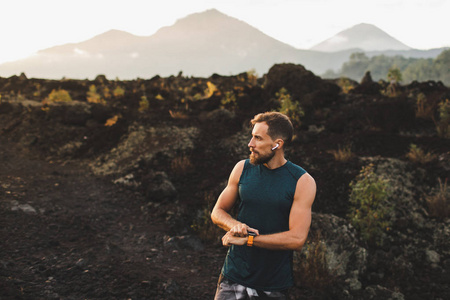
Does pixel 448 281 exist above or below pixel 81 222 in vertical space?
below

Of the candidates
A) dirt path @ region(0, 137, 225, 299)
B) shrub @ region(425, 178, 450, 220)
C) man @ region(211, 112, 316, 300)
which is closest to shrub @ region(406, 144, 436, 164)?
shrub @ region(425, 178, 450, 220)

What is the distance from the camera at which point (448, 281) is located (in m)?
4.39

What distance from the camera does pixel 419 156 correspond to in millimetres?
7105

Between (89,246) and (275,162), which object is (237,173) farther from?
(89,246)

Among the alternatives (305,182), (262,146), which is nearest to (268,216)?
(305,182)

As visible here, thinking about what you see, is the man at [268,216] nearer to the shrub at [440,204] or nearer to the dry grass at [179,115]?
the shrub at [440,204]

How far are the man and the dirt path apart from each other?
2079 mm

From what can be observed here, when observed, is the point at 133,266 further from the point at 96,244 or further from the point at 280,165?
the point at 280,165

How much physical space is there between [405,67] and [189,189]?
15234 centimetres

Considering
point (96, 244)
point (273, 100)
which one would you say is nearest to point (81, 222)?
point (96, 244)

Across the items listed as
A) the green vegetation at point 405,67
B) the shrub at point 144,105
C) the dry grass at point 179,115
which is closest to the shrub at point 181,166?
the dry grass at point 179,115

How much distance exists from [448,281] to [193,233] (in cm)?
421

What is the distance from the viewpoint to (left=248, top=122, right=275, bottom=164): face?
7.61 feet

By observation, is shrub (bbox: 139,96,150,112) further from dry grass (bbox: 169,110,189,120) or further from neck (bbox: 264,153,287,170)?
neck (bbox: 264,153,287,170)
